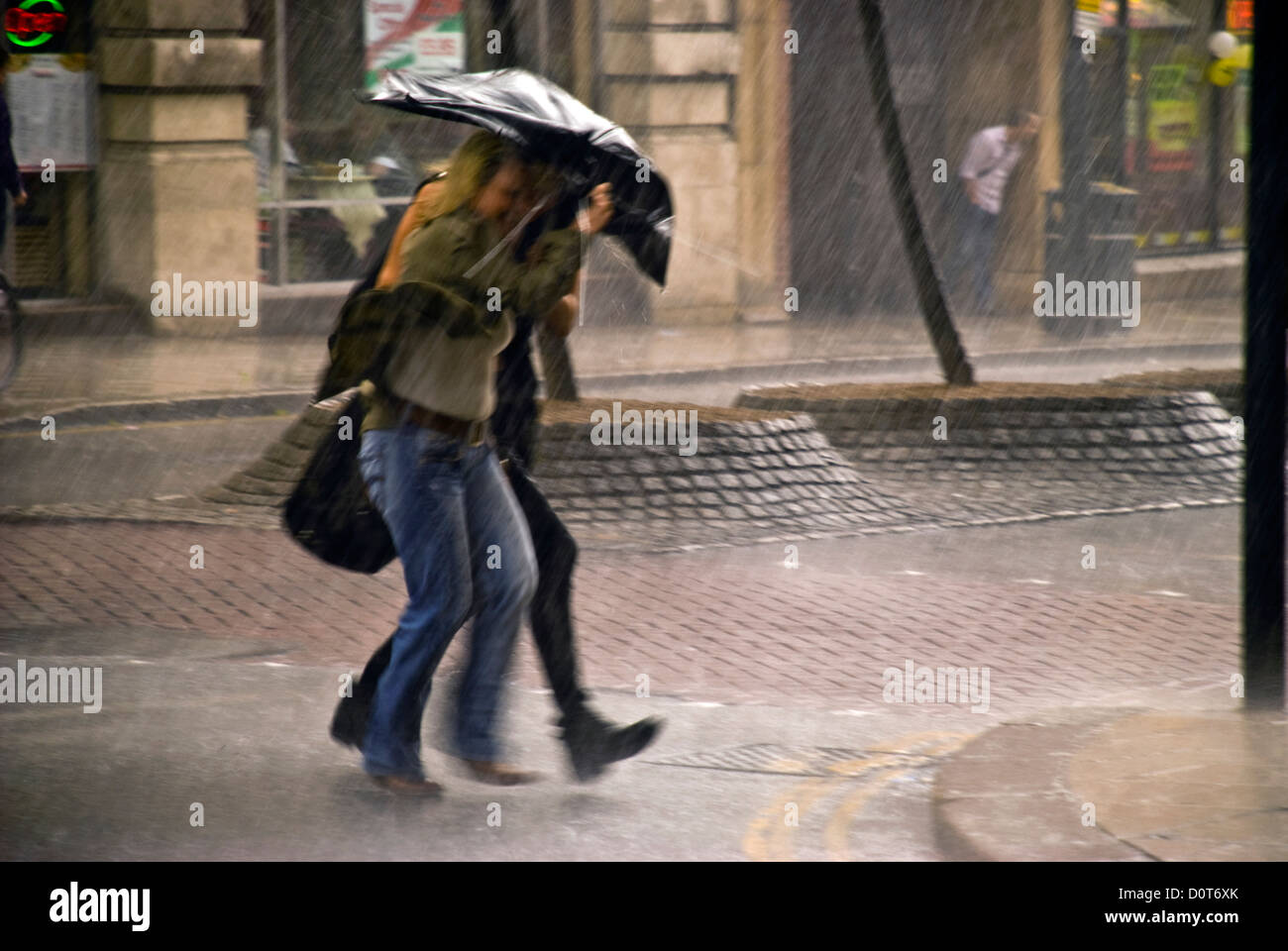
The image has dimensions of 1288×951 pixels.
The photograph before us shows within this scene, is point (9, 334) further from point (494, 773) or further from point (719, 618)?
point (494, 773)

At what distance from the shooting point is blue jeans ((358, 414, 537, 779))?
207 inches

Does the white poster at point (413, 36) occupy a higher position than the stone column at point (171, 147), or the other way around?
the white poster at point (413, 36)

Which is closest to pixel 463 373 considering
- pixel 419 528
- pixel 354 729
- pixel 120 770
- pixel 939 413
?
pixel 419 528

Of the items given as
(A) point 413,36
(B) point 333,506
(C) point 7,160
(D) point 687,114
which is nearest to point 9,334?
(C) point 7,160

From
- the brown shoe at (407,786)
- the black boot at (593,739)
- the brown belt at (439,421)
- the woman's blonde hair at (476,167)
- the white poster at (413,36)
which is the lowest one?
the brown shoe at (407,786)

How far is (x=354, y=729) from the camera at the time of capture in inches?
224

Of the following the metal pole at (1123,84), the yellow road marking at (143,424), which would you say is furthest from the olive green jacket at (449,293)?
the metal pole at (1123,84)

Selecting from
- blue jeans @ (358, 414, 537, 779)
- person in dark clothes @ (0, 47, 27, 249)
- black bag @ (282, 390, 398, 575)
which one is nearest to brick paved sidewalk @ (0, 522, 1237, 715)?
blue jeans @ (358, 414, 537, 779)

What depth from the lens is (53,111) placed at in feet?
56.7

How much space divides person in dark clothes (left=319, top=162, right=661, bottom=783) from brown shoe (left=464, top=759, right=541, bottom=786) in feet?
0.62

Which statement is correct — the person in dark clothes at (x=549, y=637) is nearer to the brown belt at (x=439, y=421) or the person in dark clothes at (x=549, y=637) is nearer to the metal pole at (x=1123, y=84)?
the brown belt at (x=439, y=421)

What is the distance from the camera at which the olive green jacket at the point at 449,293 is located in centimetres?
514

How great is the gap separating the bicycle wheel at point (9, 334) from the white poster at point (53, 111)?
367cm
